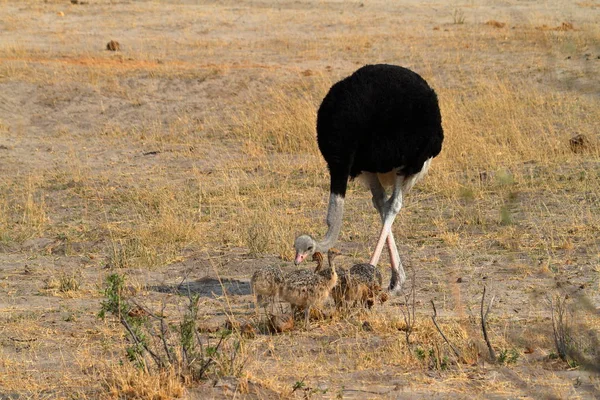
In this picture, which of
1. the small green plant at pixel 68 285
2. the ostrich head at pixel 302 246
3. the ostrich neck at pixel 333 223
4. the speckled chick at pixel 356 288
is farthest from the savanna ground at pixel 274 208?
the ostrich neck at pixel 333 223

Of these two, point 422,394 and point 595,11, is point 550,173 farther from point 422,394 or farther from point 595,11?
point 595,11

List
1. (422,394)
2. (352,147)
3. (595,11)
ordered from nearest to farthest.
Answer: (422,394) < (352,147) < (595,11)

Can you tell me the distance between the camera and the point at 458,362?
18.6ft

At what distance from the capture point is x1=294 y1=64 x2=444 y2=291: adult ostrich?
7.81 meters

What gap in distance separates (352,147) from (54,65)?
39.3 feet

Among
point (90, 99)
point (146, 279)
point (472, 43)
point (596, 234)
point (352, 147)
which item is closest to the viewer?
point (352, 147)

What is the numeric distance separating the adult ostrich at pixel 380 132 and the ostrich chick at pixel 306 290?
101 cm

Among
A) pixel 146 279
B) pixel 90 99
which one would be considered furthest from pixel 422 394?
pixel 90 99

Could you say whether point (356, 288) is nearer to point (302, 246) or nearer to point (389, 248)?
point (302, 246)

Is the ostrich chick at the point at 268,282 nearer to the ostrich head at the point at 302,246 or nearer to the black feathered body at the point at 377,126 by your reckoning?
the ostrich head at the point at 302,246

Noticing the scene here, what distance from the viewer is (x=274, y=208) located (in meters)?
10.8

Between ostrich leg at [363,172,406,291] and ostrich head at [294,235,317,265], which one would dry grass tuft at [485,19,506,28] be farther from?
ostrich head at [294,235,317,265]

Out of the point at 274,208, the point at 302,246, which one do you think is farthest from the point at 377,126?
the point at 274,208

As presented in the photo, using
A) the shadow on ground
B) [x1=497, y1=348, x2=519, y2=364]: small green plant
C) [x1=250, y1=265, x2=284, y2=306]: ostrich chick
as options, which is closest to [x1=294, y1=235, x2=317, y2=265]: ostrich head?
[x1=250, y1=265, x2=284, y2=306]: ostrich chick
